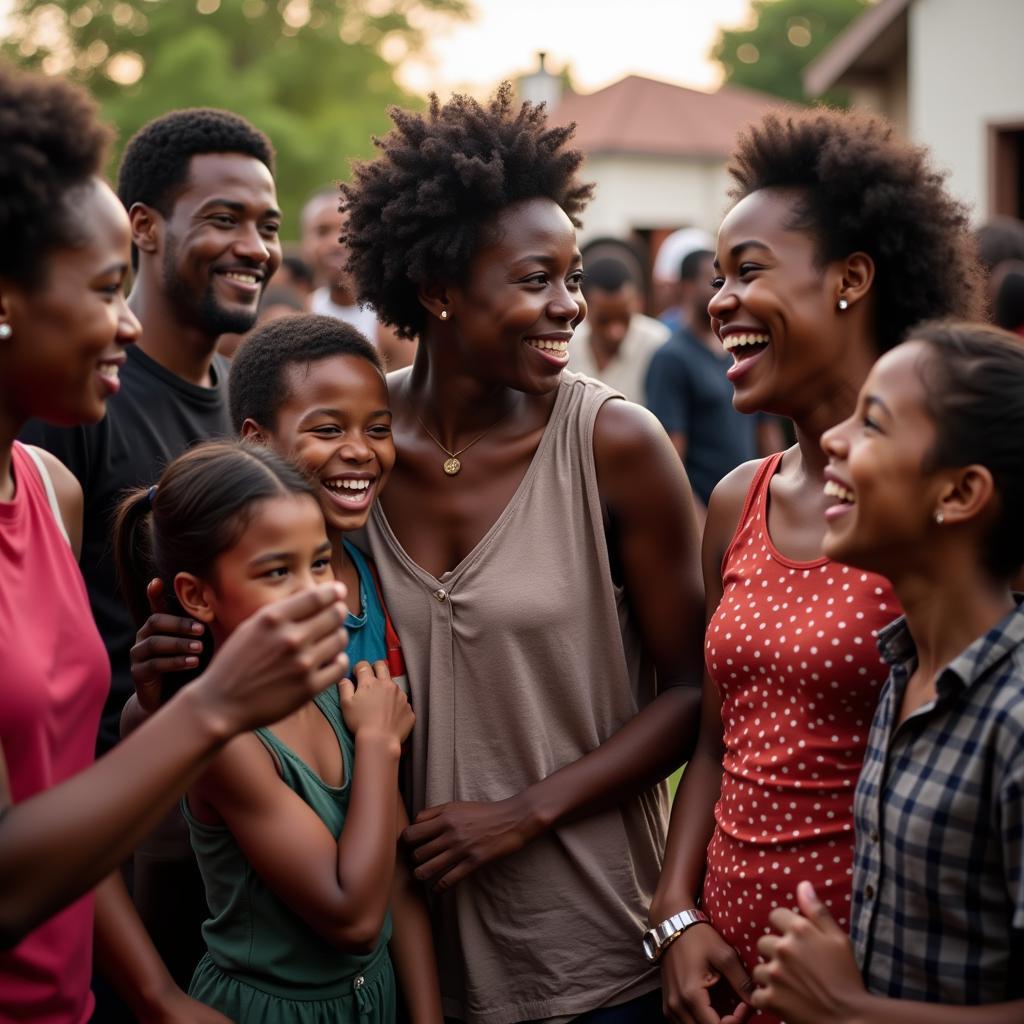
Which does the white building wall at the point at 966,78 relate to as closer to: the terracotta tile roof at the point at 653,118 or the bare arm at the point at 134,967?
the bare arm at the point at 134,967

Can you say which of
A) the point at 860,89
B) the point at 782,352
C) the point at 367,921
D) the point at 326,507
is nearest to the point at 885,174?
the point at 782,352

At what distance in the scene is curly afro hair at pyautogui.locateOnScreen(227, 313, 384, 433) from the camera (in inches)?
126

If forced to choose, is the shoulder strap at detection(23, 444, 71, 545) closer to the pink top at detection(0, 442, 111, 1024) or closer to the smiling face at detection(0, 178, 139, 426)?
the pink top at detection(0, 442, 111, 1024)

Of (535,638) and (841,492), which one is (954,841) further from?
(535,638)

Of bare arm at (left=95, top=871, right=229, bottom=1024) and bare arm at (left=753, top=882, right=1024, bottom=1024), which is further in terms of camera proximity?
bare arm at (left=95, top=871, right=229, bottom=1024)

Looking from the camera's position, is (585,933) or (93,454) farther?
(93,454)

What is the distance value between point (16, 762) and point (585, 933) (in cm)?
135

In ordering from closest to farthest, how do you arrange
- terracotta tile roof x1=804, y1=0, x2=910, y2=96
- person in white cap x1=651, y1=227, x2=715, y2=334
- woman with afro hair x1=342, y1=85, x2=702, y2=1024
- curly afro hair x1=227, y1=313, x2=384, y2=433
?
woman with afro hair x1=342, y1=85, x2=702, y2=1024
curly afro hair x1=227, y1=313, x2=384, y2=433
person in white cap x1=651, y1=227, x2=715, y2=334
terracotta tile roof x1=804, y1=0, x2=910, y2=96

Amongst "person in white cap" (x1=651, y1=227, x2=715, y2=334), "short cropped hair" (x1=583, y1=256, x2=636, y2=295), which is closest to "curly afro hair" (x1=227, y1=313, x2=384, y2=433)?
"short cropped hair" (x1=583, y1=256, x2=636, y2=295)

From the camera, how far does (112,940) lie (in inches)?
108

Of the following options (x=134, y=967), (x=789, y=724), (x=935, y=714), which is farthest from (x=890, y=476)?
(x=134, y=967)

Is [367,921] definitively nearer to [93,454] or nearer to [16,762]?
[16,762]

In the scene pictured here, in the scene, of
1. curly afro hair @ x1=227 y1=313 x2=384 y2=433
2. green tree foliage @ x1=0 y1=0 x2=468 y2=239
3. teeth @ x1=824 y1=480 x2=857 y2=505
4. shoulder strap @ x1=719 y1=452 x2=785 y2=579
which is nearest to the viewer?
teeth @ x1=824 y1=480 x2=857 y2=505

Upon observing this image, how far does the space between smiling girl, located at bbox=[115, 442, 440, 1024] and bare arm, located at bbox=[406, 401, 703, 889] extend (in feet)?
0.60
